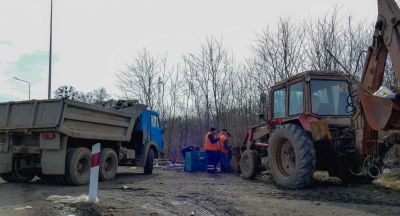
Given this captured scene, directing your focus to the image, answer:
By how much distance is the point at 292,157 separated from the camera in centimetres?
811

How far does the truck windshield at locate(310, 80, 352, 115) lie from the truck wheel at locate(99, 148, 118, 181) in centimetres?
565

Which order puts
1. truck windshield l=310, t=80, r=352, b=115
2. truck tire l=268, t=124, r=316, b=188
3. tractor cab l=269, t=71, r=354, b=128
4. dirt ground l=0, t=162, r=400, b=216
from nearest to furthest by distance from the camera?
dirt ground l=0, t=162, r=400, b=216
truck tire l=268, t=124, r=316, b=188
tractor cab l=269, t=71, r=354, b=128
truck windshield l=310, t=80, r=352, b=115

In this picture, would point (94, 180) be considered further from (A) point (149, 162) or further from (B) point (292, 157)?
(A) point (149, 162)

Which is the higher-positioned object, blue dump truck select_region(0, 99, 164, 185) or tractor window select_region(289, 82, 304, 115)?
tractor window select_region(289, 82, 304, 115)

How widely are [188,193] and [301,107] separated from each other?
130 inches

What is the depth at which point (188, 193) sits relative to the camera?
714cm

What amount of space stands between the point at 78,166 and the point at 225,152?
5770 millimetres

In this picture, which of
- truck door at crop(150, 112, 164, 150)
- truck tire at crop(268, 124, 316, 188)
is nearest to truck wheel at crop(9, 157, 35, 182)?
truck door at crop(150, 112, 164, 150)

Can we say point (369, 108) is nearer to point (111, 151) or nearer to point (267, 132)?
point (267, 132)

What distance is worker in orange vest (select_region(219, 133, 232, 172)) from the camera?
13016 millimetres

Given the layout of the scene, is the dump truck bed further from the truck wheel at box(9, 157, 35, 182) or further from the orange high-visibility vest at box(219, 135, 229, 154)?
the orange high-visibility vest at box(219, 135, 229, 154)

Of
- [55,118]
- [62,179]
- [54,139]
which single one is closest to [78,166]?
[62,179]

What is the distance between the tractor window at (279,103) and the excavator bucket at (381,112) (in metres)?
3.04

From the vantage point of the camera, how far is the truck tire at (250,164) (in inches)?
396
